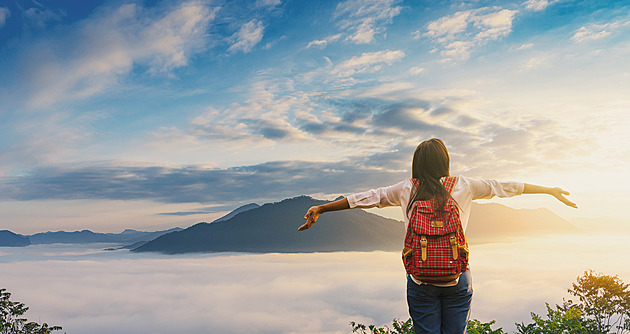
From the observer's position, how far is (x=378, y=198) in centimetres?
398

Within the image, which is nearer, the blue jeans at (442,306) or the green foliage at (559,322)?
the blue jeans at (442,306)

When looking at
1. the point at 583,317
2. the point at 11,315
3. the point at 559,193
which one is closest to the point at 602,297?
the point at 583,317

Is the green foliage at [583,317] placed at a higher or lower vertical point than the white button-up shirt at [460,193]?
lower

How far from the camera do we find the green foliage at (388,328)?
8.40m

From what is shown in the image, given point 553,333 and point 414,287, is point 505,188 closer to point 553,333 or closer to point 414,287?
point 414,287

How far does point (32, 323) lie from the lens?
15898 millimetres

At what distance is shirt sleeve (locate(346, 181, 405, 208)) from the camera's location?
393cm

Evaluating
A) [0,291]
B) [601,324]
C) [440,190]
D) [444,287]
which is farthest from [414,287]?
[0,291]

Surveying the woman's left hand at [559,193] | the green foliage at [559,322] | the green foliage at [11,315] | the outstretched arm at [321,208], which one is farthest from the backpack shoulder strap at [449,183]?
the green foliage at [11,315]

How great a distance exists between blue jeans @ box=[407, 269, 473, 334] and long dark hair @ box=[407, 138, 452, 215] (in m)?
0.65

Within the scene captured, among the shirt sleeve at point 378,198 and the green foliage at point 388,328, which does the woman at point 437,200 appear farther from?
the green foliage at point 388,328

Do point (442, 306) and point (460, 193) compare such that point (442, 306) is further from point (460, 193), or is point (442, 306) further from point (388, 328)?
point (388, 328)

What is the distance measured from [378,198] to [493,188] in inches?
38.8

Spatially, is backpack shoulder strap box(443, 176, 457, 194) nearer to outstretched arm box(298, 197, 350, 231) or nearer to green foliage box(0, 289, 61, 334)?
outstretched arm box(298, 197, 350, 231)
